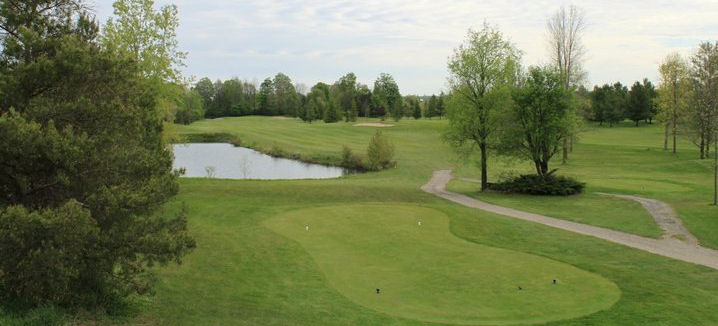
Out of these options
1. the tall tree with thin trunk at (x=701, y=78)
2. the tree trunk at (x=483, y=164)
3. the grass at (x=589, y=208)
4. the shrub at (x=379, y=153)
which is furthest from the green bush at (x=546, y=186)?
the shrub at (x=379, y=153)

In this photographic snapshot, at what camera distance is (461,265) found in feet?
51.3

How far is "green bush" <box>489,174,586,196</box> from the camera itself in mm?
32688

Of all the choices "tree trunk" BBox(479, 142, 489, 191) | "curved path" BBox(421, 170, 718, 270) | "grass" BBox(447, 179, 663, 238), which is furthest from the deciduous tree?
"curved path" BBox(421, 170, 718, 270)

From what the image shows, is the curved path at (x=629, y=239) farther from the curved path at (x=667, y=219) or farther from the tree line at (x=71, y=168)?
the tree line at (x=71, y=168)

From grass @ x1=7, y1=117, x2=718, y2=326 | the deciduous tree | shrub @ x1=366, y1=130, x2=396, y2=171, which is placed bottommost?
grass @ x1=7, y1=117, x2=718, y2=326

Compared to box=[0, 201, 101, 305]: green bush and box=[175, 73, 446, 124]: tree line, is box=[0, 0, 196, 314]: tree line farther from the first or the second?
box=[175, 73, 446, 124]: tree line

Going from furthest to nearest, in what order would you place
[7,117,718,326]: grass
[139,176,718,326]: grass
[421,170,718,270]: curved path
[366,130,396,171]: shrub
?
[366,130,396,171]: shrub < [421,170,718,270]: curved path < [7,117,718,326]: grass < [139,176,718,326]: grass

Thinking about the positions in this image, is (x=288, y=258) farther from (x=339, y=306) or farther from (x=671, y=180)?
(x=671, y=180)

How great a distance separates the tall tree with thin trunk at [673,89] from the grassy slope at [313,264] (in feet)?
56.0

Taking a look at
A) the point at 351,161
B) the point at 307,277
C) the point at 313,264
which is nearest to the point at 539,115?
the point at 313,264

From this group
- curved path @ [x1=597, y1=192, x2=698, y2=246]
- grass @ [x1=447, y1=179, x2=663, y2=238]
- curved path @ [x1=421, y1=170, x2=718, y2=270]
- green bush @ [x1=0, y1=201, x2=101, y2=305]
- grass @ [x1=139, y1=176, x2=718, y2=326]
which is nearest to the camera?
green bush @ [x1=0, y1=201, x2=101, y2=305]

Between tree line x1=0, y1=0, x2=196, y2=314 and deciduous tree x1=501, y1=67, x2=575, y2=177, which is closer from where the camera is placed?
tree line x1=0, y1=0, x2=196, y2=314

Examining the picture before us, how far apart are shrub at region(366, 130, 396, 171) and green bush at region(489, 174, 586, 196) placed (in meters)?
18.3

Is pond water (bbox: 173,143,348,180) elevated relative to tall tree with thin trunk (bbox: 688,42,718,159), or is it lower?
lower
